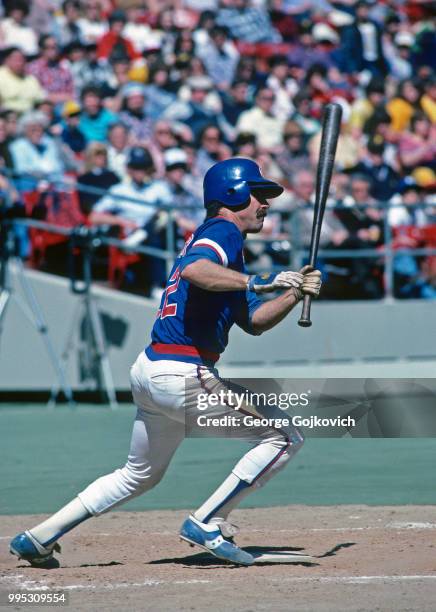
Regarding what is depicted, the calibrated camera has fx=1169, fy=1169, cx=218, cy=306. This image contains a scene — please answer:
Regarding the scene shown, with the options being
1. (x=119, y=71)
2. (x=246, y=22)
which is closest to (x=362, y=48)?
(x=246, y=22)

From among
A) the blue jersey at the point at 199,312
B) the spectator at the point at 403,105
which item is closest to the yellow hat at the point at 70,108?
the spectator at the point at 403,105

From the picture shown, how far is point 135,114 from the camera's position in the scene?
14281 millimetres

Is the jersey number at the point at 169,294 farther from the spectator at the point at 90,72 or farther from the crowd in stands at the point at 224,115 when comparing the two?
the spectator at the point at 90,72

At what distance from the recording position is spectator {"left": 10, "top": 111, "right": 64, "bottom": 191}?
41.3 ft

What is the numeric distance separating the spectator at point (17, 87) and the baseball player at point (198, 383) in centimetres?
883

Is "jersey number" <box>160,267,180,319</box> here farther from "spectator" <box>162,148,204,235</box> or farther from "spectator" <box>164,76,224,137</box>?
"spectator" <box>164,76,224,137</box>

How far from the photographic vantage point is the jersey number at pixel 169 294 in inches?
216

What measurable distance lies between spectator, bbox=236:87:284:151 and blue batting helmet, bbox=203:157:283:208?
9240 millimetres

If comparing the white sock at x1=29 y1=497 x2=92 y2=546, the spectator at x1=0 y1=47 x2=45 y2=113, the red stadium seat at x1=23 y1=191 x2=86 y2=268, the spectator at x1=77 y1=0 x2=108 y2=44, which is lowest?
the white sock at x1=29 y1=497 x2=92 y2=546

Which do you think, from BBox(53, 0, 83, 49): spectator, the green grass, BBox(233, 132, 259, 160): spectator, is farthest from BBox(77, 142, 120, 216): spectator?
BBox(53, 0, 83, 49): spectator

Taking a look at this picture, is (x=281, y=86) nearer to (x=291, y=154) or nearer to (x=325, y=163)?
(x=291, y=154)

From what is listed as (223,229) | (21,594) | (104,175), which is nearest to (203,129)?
(104,175)

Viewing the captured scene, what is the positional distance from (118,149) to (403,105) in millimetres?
4937

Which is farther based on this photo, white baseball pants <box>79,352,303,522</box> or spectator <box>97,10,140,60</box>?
spectator <box>97,10,140,60</box>
